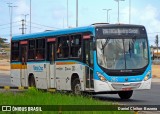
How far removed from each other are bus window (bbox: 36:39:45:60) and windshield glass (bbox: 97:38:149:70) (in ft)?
15.5

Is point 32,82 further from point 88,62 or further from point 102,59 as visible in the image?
point 102,59

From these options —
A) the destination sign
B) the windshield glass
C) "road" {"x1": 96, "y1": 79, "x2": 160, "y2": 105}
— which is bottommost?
"road" {"x1": 96, "y1": 79, "x2": 160, "y2": 105}

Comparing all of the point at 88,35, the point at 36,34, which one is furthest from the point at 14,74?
the point at 88,35

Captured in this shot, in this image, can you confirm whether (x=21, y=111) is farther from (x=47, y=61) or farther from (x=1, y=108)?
(x=47, y=61)

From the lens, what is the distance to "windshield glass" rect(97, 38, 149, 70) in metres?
19.4

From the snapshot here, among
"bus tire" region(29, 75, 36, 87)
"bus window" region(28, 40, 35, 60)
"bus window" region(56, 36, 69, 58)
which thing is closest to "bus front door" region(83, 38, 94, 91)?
"bus window" region(56, 36, 69, 58)

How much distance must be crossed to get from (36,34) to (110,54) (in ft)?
20.0

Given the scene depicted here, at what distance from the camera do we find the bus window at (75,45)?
67.1 feet

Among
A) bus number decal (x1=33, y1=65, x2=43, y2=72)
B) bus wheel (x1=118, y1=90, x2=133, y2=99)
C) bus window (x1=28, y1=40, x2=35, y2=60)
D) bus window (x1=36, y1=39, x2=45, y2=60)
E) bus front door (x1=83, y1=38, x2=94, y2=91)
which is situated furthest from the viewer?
bus window (x1=28, y1=40, x2=35, y2=60)

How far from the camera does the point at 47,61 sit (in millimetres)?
23047

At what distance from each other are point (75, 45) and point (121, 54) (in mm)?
2230

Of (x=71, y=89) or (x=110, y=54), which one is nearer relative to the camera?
(x=110, y=54)

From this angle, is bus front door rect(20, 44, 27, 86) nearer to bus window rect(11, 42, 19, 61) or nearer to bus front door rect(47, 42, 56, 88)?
bus window rect(11, 42, 19, 61)

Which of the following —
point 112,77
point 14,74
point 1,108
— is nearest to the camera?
point 1,108
